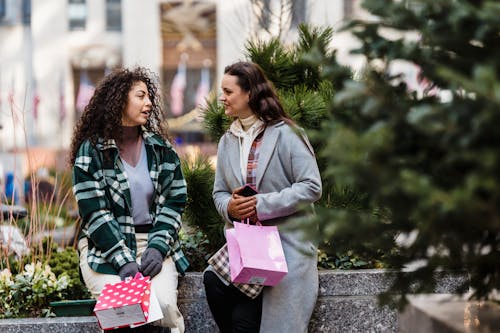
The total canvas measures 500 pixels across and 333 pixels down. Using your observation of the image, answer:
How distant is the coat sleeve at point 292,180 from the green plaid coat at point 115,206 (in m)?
0.64

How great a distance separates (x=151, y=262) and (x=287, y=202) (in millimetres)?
781

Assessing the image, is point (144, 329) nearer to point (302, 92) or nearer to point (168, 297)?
point (168, 297)

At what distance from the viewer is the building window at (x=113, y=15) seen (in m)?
35.9

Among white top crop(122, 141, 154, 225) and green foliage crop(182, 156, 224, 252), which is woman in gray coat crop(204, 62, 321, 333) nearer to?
white top crop(122, 141, 154, 225)

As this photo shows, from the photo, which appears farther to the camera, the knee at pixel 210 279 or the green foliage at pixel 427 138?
the knee at pixel 210 279

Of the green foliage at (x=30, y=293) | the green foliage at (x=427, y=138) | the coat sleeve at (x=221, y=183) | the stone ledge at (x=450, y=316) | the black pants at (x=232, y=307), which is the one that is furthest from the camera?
the green foliage at (x=30, y=293)

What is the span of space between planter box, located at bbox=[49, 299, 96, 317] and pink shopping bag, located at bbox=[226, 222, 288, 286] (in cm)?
134

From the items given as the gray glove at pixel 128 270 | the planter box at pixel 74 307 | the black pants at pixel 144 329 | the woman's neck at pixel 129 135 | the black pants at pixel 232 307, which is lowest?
the planter box at pixel 74 307

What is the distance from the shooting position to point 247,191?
4.66 m

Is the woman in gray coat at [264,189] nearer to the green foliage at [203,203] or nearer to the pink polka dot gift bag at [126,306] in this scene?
the pink polka dot gift bag at [126,306]

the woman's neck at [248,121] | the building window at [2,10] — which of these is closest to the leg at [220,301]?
the woman's neck at [248,121]

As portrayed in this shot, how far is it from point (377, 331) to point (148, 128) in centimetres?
175

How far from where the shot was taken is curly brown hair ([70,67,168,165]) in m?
5.02

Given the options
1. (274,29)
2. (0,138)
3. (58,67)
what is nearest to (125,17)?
(58,67)
